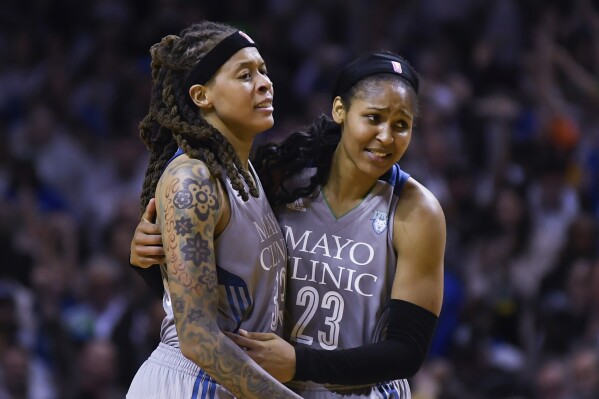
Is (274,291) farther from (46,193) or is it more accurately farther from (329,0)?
(329,0)

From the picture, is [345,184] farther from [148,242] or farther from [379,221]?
[148,242]

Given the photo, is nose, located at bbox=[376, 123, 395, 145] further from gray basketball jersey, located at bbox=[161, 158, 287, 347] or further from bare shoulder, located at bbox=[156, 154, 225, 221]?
bare shoulder, located at bbox=[156, 154, 225, 221]

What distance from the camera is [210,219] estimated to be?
3375 millimetres

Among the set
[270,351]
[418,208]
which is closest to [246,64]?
[418,208]

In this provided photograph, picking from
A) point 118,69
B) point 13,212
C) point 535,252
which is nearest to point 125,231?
point 13,212

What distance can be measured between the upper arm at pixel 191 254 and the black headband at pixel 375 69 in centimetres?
80

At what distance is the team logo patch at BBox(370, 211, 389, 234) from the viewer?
3.90 meters

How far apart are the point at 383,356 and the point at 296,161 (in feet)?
2.64

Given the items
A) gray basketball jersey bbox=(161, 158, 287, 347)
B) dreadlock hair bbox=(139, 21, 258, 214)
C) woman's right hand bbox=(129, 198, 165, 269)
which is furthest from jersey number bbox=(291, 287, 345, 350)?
woman's right hand bbox=(129, 198, 165, 269)

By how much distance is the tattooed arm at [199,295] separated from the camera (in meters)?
3.31

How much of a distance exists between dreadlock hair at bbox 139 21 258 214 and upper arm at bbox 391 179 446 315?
1.88ft

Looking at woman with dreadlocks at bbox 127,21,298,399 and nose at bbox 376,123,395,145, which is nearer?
woman with dreadlocks at bbox 127,21,298,399

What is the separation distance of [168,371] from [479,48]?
19.9 ft

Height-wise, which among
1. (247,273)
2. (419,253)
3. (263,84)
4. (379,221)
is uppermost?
(263,84)
